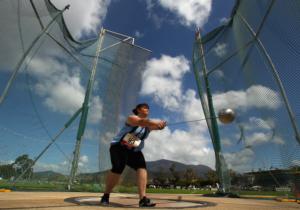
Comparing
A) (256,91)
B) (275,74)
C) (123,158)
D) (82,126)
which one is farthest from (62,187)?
(275,74)

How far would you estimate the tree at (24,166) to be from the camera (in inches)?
283

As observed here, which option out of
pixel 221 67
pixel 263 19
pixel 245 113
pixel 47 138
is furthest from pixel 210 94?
pixel 47 138

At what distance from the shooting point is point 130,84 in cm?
1089

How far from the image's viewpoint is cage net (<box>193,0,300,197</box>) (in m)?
5.27

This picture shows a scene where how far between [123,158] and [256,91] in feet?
12.9

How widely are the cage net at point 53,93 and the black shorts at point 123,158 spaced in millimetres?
3645

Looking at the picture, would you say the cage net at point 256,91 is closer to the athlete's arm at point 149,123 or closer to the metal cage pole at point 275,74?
the metal cage pole at point 275,74

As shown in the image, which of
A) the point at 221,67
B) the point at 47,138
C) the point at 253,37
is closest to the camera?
the point at 253,37

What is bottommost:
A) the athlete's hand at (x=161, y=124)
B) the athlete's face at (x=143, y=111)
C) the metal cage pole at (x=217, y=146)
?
the athlete's hand at (x=161, y=124)

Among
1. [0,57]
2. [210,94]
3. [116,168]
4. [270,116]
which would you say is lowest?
[116,168]

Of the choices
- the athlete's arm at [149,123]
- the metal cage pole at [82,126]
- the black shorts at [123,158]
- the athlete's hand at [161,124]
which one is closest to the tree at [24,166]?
the metal cage pole at [82,126]

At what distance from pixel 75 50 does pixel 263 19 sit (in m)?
5.47

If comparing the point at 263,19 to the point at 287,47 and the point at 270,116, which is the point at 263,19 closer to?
the point at 287,47

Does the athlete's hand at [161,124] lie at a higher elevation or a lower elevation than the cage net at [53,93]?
lower
